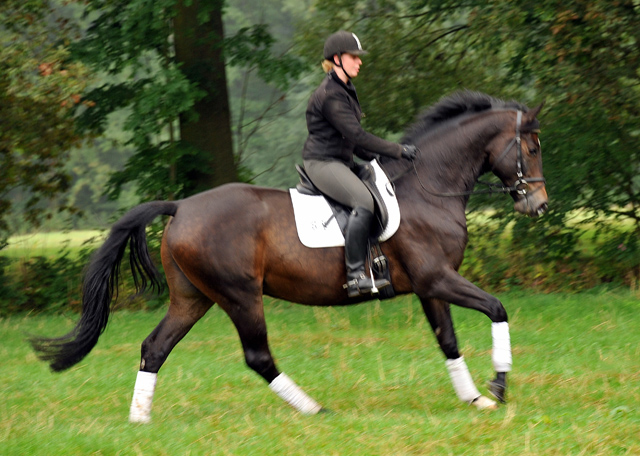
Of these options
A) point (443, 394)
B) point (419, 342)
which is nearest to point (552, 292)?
point (419, 342)

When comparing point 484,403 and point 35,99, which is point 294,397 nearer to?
point 484,403

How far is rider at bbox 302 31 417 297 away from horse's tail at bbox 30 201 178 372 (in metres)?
1.26

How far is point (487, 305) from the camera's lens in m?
6.09

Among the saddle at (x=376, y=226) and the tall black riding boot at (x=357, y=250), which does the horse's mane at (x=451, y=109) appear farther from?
the tall black riding boot at (x=357, y=250)

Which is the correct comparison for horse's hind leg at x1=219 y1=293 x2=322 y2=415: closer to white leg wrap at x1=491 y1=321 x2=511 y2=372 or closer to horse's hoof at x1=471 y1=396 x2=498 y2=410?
horse's hoof at x1=471 y1=396 x2=498 y2=410

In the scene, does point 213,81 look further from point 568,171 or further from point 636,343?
point 636,343

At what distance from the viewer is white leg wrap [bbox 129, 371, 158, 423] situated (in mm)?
6355

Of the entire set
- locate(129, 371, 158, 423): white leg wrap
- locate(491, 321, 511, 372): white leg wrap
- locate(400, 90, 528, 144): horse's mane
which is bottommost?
locate(129, 371, 158, 423): white leg wrap

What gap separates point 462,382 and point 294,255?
5.56ft

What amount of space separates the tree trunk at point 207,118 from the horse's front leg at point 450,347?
322 inches

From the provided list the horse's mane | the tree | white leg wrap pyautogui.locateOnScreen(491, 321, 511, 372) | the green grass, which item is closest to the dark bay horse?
white leg wrap pyautogui.locateOnScreen(491, 321, 511, 372)

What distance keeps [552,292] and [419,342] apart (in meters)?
4.44

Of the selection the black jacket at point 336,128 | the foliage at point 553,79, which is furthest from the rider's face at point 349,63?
the foliage at point 553,79

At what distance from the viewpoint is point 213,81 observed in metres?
14.0
